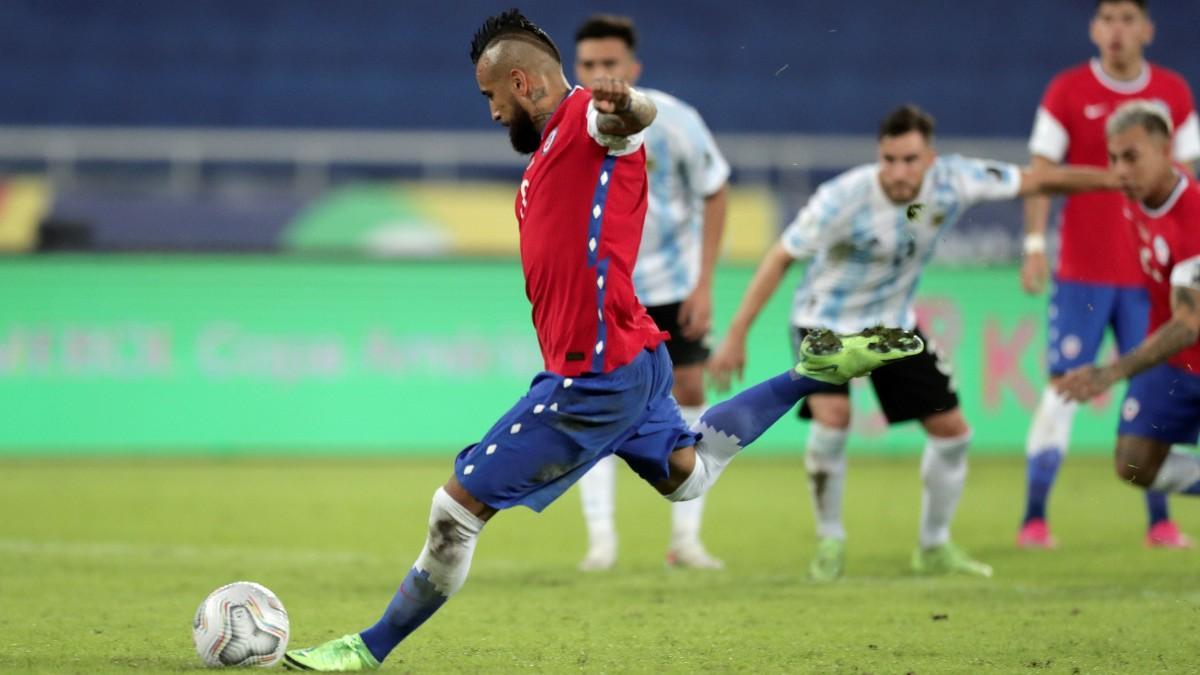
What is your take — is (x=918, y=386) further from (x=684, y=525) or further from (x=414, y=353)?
(x=414, y=353)

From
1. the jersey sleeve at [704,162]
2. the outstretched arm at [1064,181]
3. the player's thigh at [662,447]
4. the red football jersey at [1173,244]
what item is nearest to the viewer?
the player's thigh at [662,447]

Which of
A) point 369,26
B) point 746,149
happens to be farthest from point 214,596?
point 369,26

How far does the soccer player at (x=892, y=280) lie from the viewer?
7.11m

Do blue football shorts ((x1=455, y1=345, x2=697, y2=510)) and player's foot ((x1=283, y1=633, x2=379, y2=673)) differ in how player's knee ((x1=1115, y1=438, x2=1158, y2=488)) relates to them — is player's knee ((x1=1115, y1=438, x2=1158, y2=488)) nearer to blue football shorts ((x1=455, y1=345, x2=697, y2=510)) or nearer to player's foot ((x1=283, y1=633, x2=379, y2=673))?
blue football shorts ((x1=455, y1=345, x2=697, y2=510))

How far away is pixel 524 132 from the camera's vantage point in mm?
4789

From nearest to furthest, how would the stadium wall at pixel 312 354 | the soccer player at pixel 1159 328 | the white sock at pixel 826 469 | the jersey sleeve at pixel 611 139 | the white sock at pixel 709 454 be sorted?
1. the jersey sleeve at pixel 611 139
2. the white sock at pixel 709 454
3. the soccer player at pixel 1159 328
4. the white sock at pixel 826 469
5. the stadium wall at pixel 312 354

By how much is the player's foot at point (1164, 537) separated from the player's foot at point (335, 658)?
4.77 m

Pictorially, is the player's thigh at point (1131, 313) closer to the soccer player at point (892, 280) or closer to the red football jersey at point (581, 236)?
the soccer player at point (892, 280)

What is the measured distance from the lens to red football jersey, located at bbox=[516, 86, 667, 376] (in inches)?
183

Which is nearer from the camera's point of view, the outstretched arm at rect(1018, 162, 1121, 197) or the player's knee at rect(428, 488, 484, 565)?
the player's knee at rect(428, 488, 484, 565)

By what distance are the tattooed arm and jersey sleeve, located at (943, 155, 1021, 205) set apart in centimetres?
112

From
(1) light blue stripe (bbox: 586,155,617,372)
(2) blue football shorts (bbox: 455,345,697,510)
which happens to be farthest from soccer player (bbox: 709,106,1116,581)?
(1) light blue stripe (bbox: 586,155,617,372)

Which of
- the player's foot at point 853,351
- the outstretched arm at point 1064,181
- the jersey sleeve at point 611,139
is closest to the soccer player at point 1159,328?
the outstretched arm at point 1064,181

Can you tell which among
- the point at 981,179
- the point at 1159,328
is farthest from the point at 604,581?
the point at 1159,328
